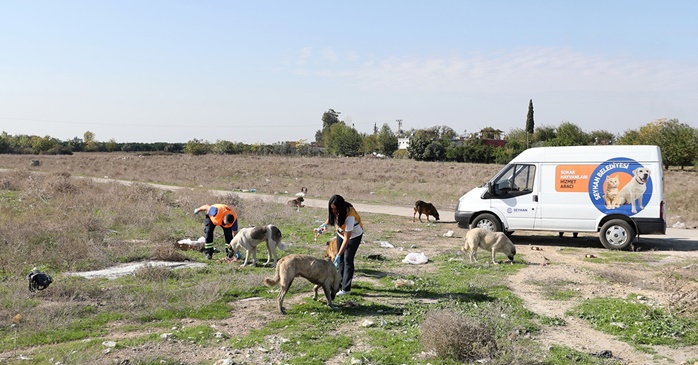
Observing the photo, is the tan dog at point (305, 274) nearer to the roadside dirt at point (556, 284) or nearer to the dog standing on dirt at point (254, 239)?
the roadside dirt at point (556, 284)

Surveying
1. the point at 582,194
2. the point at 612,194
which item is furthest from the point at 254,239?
the point at 612,194

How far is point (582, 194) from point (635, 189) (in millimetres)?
1371

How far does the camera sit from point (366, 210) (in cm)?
2448

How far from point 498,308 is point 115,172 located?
45430 millimetres

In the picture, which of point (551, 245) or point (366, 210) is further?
point (366, 210)

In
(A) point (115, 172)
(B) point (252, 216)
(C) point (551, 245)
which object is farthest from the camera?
(A) point (115, 172)

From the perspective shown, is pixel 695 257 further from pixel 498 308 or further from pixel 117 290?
pixel 117 290

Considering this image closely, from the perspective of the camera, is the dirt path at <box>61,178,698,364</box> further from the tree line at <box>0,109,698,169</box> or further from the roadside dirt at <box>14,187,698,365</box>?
the tree line at <box>0,109,698,169</box>

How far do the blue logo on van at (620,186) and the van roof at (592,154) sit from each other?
0.66 feet

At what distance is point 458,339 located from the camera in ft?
22.2

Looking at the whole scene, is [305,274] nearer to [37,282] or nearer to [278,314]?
[278,314]

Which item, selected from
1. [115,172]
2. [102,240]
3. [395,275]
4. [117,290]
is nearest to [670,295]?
[395,275]

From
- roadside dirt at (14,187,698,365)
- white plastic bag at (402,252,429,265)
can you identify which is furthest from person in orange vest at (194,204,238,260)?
white plastic bag at (402,252,429,265)

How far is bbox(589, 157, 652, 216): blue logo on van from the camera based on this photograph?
591 inches
